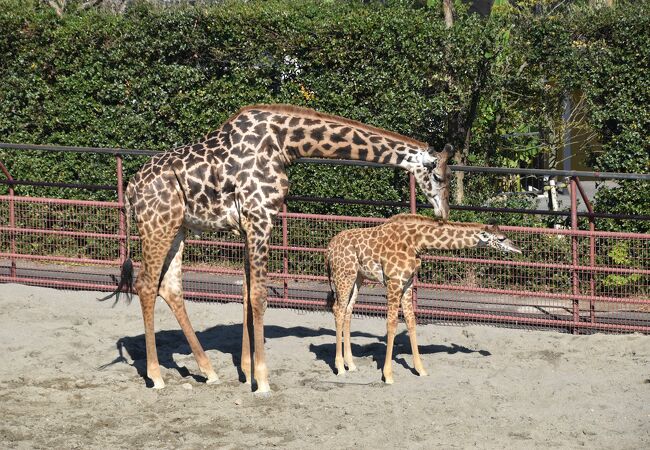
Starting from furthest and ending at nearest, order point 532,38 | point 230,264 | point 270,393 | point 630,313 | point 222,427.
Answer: point 532,38
point 230,264
point 630,313
point 270,393
point 222,427

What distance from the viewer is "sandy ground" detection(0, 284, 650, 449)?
874 centimetres

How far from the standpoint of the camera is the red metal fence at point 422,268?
38.4 ft

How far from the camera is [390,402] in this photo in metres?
9.45

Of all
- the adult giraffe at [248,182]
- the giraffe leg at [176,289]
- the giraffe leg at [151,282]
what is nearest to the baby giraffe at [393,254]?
the adult giraffe at [248,182]

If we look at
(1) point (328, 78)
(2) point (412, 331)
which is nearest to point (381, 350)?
(2) point (412, 331)

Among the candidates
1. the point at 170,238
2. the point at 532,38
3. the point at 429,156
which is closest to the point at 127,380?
the point at 170,238

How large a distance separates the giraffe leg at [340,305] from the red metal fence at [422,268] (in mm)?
1600

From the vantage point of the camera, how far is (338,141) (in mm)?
10102

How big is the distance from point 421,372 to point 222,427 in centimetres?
208

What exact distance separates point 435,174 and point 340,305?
1.53m

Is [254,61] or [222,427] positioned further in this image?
[254,61]

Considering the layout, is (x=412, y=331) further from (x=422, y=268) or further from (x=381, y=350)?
(x=422, y=268)

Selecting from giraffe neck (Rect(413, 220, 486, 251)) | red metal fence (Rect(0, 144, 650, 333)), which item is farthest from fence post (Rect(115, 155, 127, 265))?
giraffe neck (Rect(413, 220, 486, 251))

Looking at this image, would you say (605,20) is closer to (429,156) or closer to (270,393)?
(429,156)
